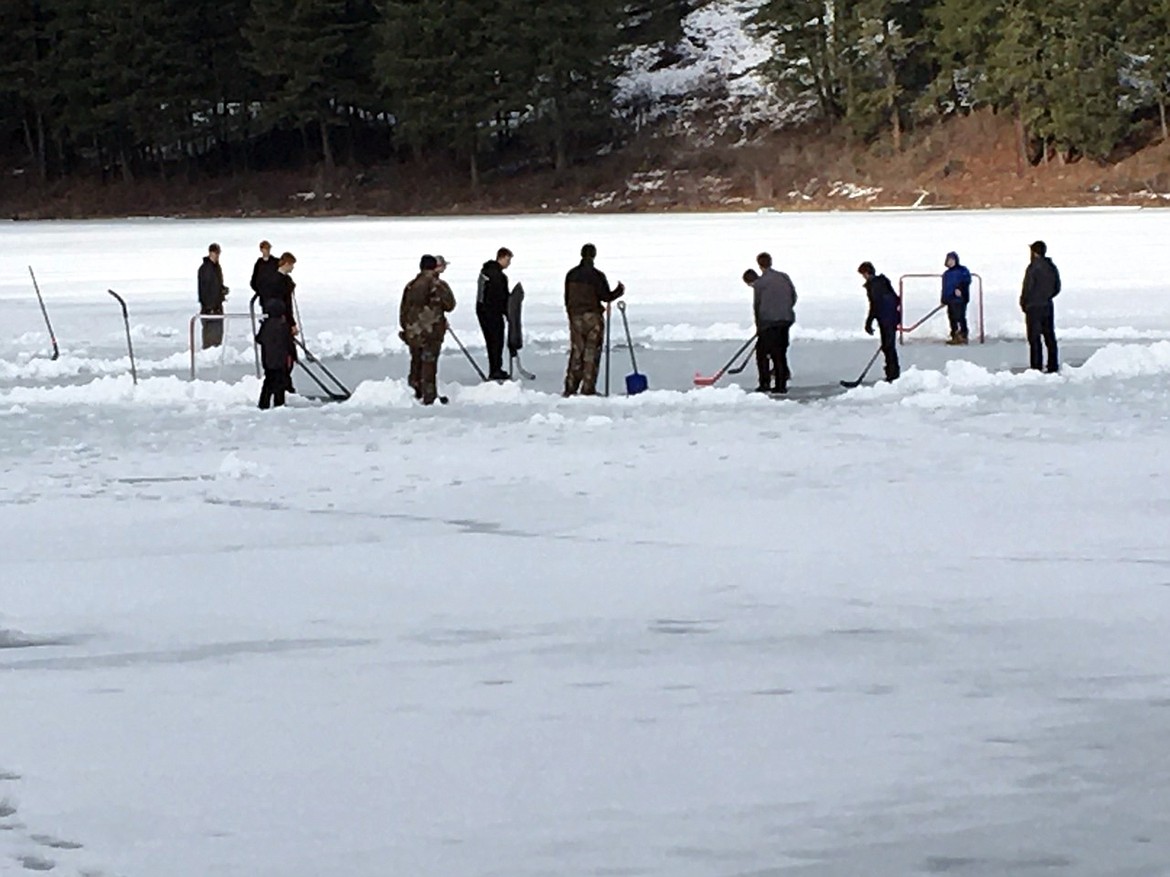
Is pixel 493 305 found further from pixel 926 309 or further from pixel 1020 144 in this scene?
pixel 1020 144

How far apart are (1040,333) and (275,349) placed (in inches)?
275

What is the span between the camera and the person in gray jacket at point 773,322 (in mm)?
16719

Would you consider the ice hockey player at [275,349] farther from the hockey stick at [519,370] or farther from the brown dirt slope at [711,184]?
the brown dirt slope at [711,184]

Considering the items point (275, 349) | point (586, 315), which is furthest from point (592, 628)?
point (586, 315)

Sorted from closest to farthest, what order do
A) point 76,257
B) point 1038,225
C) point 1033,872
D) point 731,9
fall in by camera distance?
1. point 1033,872
2. point 76,257
3. point 1038,225
4. point 731,9

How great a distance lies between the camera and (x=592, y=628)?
27.1ft

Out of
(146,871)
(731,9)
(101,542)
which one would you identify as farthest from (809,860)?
(731,9)

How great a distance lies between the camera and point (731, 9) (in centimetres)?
8356

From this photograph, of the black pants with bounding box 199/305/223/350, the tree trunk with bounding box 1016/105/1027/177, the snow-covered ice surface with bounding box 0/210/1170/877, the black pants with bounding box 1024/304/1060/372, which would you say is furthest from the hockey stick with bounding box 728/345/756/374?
the tree trunk with bounding box 1016/105/1027/177

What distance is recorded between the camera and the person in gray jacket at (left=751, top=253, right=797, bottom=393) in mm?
16719

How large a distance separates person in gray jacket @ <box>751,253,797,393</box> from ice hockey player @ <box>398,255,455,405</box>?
272 cm

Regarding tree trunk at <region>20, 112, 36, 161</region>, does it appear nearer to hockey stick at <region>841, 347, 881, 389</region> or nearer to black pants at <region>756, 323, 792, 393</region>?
hockey stick at <region>841, 347, 881, 389</region>

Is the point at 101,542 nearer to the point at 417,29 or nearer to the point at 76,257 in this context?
the point at 76,257

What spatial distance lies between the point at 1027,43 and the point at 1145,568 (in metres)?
57.2
